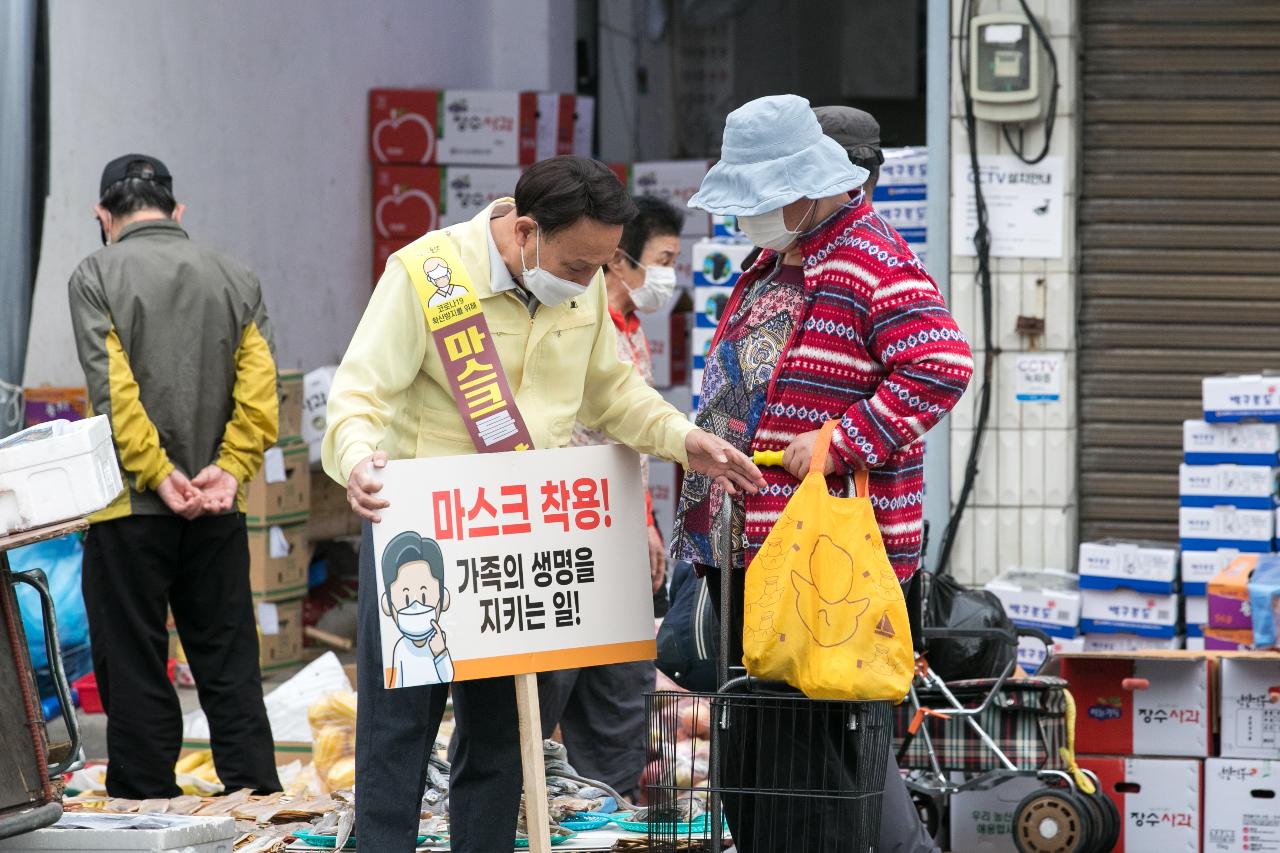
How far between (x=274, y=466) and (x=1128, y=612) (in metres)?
4.08

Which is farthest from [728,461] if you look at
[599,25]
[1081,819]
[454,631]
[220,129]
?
[599,25]

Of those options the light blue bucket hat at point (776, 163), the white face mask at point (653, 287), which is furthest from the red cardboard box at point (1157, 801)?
the light blue bucket hat at point (776, 163)

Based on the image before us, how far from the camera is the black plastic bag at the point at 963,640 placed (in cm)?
548

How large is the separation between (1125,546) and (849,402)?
350 cm

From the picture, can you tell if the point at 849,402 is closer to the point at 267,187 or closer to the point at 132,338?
the point at 132,338

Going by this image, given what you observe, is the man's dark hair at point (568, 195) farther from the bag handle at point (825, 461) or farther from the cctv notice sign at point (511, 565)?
the bag handle at point (825, 461)

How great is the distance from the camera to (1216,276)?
7.32 meters

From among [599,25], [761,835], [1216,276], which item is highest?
[599,25]

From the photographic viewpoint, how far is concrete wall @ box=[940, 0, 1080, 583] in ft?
23.5

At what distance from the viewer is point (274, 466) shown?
8.49 meters

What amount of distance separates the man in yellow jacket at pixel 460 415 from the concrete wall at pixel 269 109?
15.4ft

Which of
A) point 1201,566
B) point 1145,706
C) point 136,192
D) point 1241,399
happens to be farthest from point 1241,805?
point 136,192

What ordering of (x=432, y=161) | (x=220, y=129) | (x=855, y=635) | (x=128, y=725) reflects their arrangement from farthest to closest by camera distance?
(x=432, y=161)
(x=220, y=129)
(x=128, y=725)
(x=855, y=635)

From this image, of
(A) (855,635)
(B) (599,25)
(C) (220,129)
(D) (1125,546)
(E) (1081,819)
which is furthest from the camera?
(B) (599,25)
